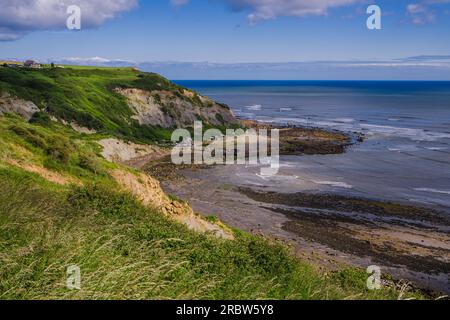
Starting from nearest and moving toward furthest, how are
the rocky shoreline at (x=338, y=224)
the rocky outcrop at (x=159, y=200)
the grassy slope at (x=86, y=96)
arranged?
the rocky outcrop at (x=159, y=200)
the rocky shoreline at (x=338, y=224)
the grassy slope at (x=86, y=96)

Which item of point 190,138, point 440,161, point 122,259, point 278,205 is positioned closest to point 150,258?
point 122,259

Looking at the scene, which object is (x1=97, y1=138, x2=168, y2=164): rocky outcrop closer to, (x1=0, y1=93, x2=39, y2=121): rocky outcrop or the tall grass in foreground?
(x1=0, y1=93, x2=39, y2=121): rocky outcrop

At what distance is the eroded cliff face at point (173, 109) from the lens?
9494 centimetres

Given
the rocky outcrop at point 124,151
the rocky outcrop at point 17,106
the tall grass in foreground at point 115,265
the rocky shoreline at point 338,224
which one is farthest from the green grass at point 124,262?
the rocky outcrop at point 17,106

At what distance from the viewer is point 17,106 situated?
225 ft

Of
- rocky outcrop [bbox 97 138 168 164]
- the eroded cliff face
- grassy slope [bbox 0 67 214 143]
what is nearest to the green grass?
rocky outcrop [bbox 97 138 168 164]

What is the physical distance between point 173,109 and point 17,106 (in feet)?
124

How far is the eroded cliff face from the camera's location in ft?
311

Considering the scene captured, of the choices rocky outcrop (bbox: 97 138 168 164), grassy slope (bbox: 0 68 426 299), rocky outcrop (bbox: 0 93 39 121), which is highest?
rocky outcrop (bbox: 0 93 39 121)

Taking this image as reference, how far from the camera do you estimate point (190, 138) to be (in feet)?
301

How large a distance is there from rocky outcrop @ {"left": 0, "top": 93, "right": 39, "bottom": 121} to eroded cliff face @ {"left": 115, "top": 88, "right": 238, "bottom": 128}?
2458 cm

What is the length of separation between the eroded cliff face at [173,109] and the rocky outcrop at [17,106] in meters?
24.6

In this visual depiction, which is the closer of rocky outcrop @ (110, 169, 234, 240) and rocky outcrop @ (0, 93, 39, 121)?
rocky outcrop @ (110, 169, 234, 240)

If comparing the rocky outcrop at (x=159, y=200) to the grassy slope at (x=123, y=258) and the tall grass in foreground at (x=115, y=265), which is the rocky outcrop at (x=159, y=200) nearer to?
the grassy slope at (x=123, y=258)
